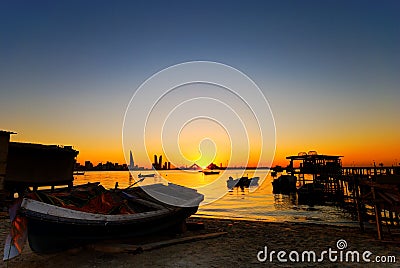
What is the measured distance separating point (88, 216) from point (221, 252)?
5.02 meters

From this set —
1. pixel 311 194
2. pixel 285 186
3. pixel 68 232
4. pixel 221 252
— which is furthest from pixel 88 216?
pixel 285 186

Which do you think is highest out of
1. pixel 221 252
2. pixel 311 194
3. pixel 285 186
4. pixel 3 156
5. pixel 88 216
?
pixel 3 156

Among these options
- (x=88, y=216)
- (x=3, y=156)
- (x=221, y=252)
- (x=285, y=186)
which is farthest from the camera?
(x=285, y=186)

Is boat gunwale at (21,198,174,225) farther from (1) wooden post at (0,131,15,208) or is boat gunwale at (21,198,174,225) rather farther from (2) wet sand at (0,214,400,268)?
(1) wooden post at (0,131,15,208)

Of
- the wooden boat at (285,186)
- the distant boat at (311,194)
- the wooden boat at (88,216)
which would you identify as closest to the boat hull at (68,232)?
the wooden boat at (88,216)

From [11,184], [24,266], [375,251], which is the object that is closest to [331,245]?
[375,251]

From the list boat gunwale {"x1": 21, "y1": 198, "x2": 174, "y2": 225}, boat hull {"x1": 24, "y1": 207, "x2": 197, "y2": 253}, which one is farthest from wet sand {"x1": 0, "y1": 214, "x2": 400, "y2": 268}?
Answer: boat gunwale {"x1": 21, "y1": 198, "x2": 174, "y2": 225}

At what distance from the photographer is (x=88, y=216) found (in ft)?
27.9

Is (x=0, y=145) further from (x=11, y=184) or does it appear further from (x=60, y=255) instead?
(x=60, y=255)

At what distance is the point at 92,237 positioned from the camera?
9.05m

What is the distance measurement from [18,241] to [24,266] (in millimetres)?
1479

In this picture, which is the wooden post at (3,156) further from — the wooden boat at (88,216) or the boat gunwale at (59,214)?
the boat gunwale at (59,214)

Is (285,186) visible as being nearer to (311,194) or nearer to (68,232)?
(311,194)

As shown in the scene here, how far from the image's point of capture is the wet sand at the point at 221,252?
900 centimetres
